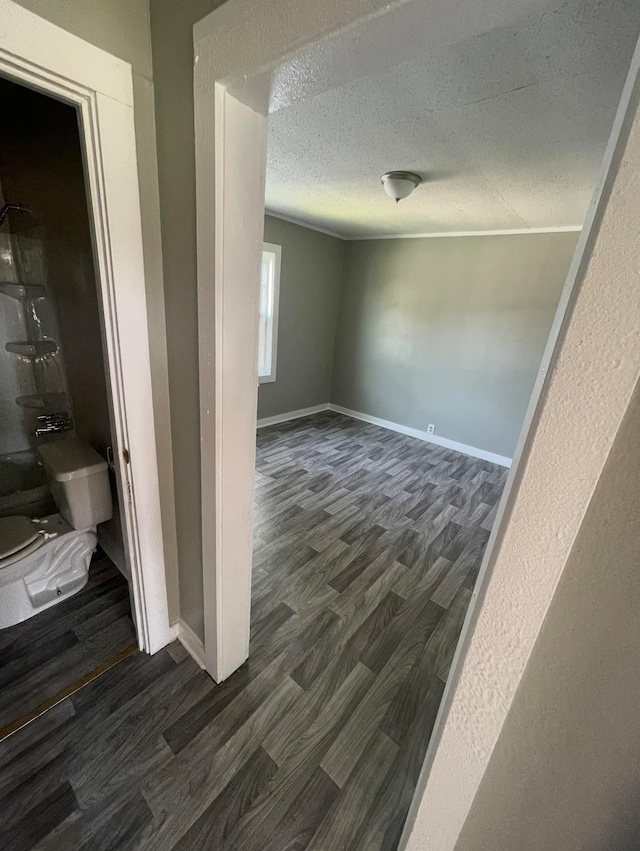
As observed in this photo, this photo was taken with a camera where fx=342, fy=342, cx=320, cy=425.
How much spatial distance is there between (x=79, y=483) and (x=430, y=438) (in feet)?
12.2

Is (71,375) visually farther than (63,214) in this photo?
Yes

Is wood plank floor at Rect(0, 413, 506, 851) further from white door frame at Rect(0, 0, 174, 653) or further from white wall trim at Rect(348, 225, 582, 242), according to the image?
white wall trim at Rect(348, 225, 582, 242)

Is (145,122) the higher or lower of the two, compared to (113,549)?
higher

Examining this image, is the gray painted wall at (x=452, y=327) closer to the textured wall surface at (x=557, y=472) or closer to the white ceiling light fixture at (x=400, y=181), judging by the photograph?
the white ceiling light fixture at (x=400, y=181)

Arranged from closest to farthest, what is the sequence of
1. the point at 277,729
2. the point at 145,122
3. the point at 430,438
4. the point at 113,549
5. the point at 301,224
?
the point at 145,122 → the point at 277,729 → the point at 113,549 → the point at 301,224 → the point at 430,438

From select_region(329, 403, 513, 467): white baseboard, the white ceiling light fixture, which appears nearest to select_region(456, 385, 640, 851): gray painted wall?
the white ceiling light fixture

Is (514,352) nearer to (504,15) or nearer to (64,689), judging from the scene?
(504,15)

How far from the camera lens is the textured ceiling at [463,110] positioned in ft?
2.43

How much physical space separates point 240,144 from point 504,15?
2.03 ft

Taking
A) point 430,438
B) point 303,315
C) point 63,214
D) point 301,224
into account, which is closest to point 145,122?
point 63,214

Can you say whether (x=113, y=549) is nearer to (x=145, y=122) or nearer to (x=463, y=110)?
(x=145, y=122)

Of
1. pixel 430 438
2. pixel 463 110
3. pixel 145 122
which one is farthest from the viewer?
pixel 430 438

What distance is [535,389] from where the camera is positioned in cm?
52

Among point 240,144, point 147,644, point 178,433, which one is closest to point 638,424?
point 240,144
